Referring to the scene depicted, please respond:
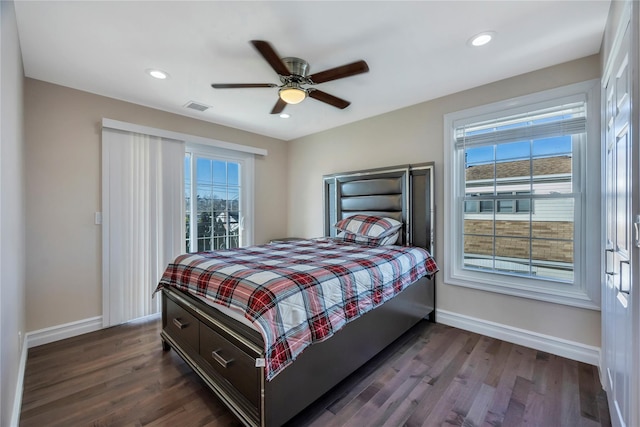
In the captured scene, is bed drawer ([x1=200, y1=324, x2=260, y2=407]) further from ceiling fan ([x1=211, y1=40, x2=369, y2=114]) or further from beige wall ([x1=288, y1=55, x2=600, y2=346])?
beige wall ([x1=288, y1=55, x2=600, y2=346])

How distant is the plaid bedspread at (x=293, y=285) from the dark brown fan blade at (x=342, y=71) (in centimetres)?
141

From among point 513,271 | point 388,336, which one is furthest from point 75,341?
point 513,271

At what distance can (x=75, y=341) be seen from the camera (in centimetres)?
264

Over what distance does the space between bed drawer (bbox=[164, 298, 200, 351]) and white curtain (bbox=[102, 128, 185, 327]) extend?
2.80 ft

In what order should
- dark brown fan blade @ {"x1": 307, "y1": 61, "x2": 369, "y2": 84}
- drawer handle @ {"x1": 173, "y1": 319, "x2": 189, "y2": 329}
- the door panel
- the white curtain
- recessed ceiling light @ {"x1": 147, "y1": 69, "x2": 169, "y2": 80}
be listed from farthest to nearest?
the white curtain
recessed ceiling light @ {"x1": 147, "y1": 69, "x2": 169, "y2": 80}
drawer handle @ {"x1": 173, "y1": 319, "x2": 189, "y2": 329}
dark brown fan blade @ {"x1": 307, "y1": 61, "x2": 369, "y2": 84}
the door panel

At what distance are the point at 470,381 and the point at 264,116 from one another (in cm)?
352

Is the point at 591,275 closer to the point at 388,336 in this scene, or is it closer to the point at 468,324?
the point at 468,324

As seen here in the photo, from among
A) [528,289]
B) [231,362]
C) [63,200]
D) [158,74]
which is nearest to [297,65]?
[158,74]

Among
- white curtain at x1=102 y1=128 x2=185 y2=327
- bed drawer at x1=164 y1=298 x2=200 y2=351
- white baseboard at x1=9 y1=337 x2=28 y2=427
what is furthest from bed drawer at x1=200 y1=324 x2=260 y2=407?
white curtain at x1=102 y1=128 x2=185 y2=327

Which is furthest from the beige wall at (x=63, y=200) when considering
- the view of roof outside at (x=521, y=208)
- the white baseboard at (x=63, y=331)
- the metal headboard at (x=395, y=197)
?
the view of roof outside at (x=521, y=208)

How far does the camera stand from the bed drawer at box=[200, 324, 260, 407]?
4.75 feet

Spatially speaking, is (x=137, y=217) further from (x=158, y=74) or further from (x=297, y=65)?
(x=297, y=65)

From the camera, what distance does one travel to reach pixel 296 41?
2018 millimetres

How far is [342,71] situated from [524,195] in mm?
2050
